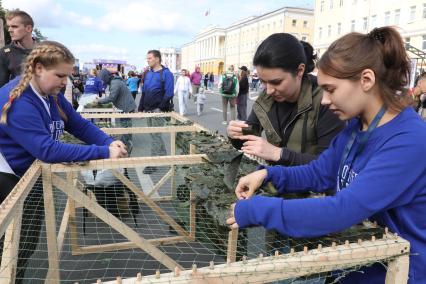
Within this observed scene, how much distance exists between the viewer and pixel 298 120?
1971 millimetres

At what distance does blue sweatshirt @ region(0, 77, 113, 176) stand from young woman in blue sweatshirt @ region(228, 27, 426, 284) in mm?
1360

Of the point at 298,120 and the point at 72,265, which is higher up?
the point at 298,120

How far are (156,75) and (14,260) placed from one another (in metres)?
5.84

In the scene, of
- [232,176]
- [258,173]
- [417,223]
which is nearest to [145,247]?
[232,176]

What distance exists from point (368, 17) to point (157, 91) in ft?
138

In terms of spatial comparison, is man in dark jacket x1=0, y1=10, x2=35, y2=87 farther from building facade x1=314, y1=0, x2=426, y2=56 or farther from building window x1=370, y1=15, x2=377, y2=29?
building window x1=370, y1=15, x2=377, y2=29

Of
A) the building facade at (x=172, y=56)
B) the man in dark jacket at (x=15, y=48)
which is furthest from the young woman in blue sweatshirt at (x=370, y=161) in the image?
the building facade at (x=172, y=56)

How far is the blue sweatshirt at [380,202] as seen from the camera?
1086 millimetres

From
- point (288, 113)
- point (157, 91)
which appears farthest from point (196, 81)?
point (288, 113)

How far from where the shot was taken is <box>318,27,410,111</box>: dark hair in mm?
1222

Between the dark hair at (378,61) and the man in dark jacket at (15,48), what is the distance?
3.65 meters

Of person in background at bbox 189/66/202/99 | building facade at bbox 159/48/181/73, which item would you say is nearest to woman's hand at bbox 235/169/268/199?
person in background at bbox 189/66/202/99

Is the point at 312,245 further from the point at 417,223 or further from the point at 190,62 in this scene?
the point at 190,62

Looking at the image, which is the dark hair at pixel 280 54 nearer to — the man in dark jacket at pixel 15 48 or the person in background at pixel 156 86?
the man in dark jacket at pixel 15 48
